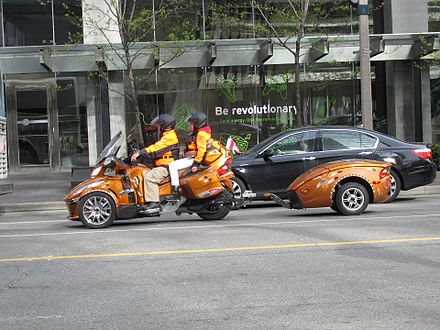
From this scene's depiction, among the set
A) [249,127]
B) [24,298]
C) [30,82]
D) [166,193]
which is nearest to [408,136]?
[249,127]

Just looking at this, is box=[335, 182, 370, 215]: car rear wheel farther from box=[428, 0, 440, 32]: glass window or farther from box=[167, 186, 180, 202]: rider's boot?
box=[428, 0, 440, 32]: glass window

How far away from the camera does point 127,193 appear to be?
10.3 m

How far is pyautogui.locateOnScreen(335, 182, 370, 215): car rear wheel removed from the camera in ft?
35.4

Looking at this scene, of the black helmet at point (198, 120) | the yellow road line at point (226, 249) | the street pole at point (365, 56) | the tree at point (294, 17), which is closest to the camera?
the yellow road line at point (226, 249)

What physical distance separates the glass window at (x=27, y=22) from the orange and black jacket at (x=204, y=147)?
13823 millimetres

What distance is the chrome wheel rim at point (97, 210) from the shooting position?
33.8 ft

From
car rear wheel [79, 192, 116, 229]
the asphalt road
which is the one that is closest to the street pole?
the asphalt road

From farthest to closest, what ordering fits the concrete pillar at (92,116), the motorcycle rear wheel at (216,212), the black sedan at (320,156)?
the concrete pillar at (92,116)
the black sedan at (320,156)
the motorcycle rear wheel at (216,212)

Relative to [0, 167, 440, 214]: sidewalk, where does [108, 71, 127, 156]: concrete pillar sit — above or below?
above

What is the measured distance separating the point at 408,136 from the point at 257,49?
21.9ft

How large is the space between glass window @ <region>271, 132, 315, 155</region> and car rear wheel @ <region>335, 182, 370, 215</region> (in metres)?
2.34

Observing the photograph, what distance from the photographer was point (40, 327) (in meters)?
5.06

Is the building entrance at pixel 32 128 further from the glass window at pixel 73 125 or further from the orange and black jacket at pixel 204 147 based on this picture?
the orange and black jacket at pixel 204 147

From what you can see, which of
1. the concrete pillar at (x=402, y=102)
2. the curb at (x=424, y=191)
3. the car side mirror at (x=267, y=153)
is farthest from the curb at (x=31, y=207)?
the concrete pillar at (x=402, y=102)
